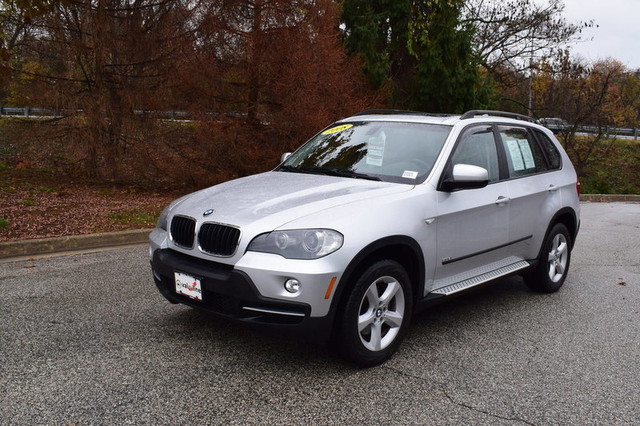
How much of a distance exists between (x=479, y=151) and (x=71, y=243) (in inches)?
211

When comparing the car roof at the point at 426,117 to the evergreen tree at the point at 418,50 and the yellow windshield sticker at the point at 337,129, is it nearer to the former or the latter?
the yellow windshield sticker at the point at 337,129

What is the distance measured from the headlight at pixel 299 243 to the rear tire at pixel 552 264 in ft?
9.46

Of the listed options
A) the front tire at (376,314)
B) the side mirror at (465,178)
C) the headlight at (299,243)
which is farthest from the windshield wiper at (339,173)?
the headlight at (299,243)

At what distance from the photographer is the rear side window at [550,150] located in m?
6.29

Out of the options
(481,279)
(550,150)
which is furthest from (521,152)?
(481,279)

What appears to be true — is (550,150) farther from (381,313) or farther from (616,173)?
(616,173)

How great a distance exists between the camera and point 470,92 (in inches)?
749

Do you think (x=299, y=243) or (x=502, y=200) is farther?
(x=502, y=200)

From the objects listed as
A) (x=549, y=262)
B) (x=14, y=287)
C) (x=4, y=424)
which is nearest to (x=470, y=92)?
(x=549, y=262)

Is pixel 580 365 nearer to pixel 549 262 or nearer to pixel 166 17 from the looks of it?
pixel 549 262

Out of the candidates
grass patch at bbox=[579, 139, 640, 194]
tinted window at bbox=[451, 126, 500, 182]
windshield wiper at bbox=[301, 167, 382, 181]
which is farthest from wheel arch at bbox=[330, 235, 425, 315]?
grass patch at bbox=[579, 139, 640, 194]

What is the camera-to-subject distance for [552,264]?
6.25 meters

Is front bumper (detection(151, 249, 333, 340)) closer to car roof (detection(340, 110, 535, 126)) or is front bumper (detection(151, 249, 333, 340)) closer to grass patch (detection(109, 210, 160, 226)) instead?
car roof (detection(340, 110, 535, 126))

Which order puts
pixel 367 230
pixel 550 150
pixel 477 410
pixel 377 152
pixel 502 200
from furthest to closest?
pixel 550 150, pixel 502 200, pixel 377 152, pixel 367 230, pixel 477 410
